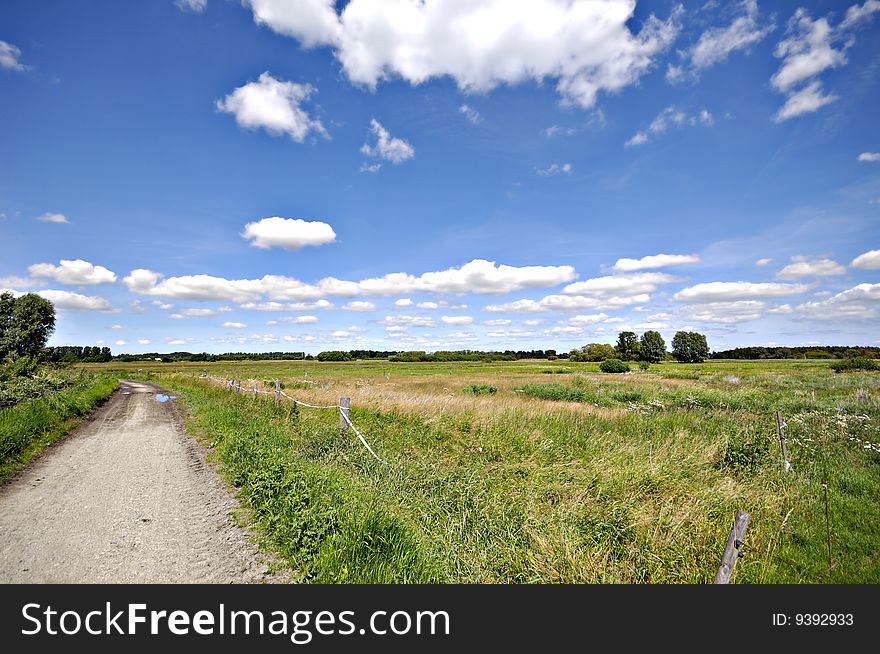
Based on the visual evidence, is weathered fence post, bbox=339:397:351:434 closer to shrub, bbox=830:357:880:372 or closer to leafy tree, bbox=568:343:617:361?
shrub, bbox=830:357:880:372

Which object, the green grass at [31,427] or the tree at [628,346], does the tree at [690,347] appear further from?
the green grass at [31,427]

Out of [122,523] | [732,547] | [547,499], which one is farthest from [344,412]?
[732,547]

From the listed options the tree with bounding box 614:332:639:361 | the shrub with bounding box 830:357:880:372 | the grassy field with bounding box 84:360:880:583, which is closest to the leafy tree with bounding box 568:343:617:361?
the tree with bounding box 614:332:639:361

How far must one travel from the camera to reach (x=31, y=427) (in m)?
A: 11.6

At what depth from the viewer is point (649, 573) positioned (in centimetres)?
508

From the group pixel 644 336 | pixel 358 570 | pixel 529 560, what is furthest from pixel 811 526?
pixel 644 336

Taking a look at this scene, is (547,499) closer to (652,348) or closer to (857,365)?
(857,365)

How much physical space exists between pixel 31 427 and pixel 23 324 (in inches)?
2201

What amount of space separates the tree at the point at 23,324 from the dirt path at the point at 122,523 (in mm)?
54347

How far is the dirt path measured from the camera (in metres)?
4.65

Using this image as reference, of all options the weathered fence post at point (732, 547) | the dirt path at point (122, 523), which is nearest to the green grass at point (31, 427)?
the dirt path at point (122, 523)

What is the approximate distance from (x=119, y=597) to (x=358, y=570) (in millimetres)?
2515

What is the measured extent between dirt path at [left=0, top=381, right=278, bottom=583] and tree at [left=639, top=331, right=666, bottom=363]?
5568 inches

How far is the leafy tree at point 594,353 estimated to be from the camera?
136 meters
